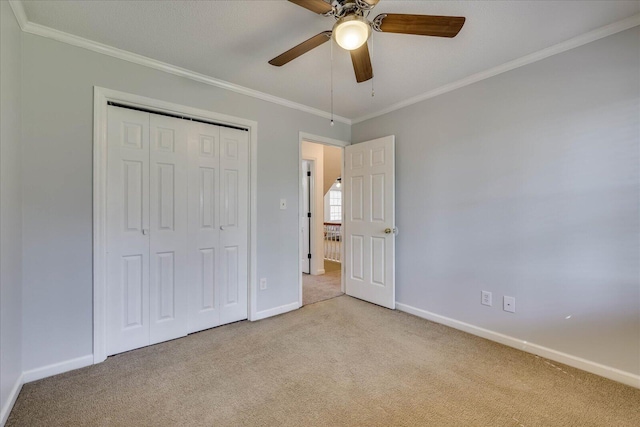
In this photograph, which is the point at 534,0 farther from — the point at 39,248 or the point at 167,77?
the point at 39,248

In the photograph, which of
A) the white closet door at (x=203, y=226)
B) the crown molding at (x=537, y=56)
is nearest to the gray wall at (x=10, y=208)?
the white closet door at (x=203, y=226)

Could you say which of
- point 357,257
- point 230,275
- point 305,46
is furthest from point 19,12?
point 357,257

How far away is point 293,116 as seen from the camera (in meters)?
3.20

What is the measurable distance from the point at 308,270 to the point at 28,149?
3.88 meters

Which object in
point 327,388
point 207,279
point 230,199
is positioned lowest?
point 327,388

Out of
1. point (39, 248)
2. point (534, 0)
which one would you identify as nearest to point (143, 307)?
point (39, 248)

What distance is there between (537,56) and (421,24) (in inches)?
53.8

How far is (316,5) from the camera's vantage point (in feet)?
4.52

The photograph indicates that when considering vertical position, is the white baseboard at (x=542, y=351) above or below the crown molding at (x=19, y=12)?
below

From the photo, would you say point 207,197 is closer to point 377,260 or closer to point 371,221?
point 371,221

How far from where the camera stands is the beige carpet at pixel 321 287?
3.63m

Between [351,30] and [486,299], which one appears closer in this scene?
[351,30]

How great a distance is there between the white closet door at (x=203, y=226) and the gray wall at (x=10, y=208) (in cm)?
106

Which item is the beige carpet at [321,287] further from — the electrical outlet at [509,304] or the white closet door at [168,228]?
the electrical outlet at [509,304]
